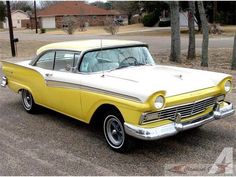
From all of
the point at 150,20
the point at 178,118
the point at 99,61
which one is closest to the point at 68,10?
the point at 150,20

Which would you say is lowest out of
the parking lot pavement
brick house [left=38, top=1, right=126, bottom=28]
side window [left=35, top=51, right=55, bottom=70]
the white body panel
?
the parking lot pavement

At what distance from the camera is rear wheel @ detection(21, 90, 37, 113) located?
A: 6867 mm

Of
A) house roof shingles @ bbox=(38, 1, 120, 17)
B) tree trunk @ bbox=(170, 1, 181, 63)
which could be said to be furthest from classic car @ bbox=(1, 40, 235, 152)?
house roof shingles @ bbox=(38, 1, 120, 17)

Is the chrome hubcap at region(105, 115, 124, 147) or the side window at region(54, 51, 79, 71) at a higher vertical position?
the side window at region(54, 51, 79, 71)

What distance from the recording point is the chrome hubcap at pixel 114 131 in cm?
491

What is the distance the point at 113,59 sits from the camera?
5758mm

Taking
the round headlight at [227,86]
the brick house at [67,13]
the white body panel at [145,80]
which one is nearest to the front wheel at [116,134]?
the white body panel at [145,80]

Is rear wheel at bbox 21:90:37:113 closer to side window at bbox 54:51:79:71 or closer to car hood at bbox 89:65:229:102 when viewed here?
side window at bbox 54:51:79:71

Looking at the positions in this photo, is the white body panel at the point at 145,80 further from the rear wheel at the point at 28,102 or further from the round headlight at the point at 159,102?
the rear wheel at the point at 28,102

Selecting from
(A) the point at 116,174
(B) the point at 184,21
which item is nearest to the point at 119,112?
(A) the point at 116,174

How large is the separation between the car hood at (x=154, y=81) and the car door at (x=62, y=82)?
565 millimetres

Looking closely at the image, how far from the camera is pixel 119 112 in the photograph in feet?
15.8

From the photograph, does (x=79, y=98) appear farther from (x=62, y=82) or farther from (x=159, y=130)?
(x=159, y=130)

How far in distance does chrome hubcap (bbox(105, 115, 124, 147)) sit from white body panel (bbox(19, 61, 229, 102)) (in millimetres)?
433
